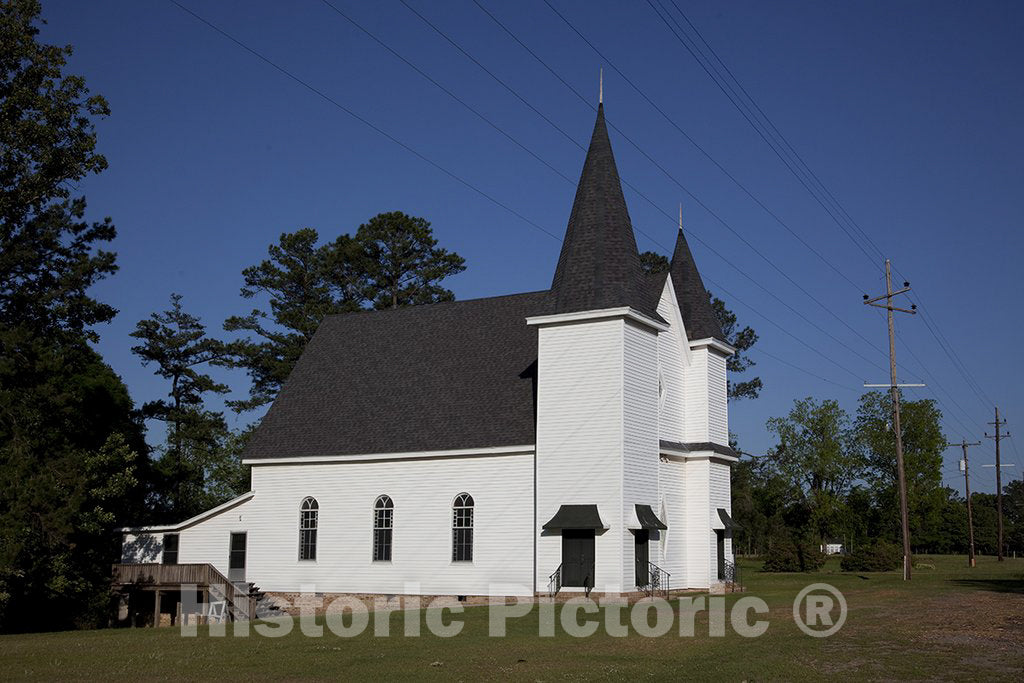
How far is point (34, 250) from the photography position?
36688mm

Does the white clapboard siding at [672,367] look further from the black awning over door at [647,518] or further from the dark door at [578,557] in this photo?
the dark door at [578,557]

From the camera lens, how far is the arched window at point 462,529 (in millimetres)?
35094

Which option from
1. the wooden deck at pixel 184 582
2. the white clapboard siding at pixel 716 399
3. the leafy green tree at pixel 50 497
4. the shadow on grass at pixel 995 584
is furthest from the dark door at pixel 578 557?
the leafy green tree at pixel 50 497

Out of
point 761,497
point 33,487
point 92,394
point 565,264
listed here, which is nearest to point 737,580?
point 565,264

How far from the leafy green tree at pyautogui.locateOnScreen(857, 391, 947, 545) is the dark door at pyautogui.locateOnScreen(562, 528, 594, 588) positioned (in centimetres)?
4847

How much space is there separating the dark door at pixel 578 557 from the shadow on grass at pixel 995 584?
13.1 m

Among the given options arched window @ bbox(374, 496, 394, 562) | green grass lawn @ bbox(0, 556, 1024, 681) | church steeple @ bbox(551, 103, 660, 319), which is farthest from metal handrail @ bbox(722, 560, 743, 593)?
green grass lawn @ bbox(0, 556, 1024, 681)

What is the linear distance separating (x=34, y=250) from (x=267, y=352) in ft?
77.1

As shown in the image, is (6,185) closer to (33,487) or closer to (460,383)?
(33,487)

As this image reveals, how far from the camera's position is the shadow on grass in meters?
34.0

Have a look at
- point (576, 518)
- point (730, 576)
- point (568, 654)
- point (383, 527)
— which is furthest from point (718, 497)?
point (568, 654)

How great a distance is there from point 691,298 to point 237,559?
2020 centimetres

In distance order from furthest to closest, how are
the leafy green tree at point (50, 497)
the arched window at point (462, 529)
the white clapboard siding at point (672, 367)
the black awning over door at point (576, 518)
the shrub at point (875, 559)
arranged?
the shrub at point (875, 559) < the white clapboard siding at point (672, 367) < the arched window at point (462, 529) < the leafy green tree at point (50, 497) < the black awning over door at point (576, 518)

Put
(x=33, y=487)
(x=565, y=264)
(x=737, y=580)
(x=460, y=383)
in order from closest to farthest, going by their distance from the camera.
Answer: (x=33, y=487) < (x=565, y=264) < (x=460, y=383) < (x=737, y=580)
